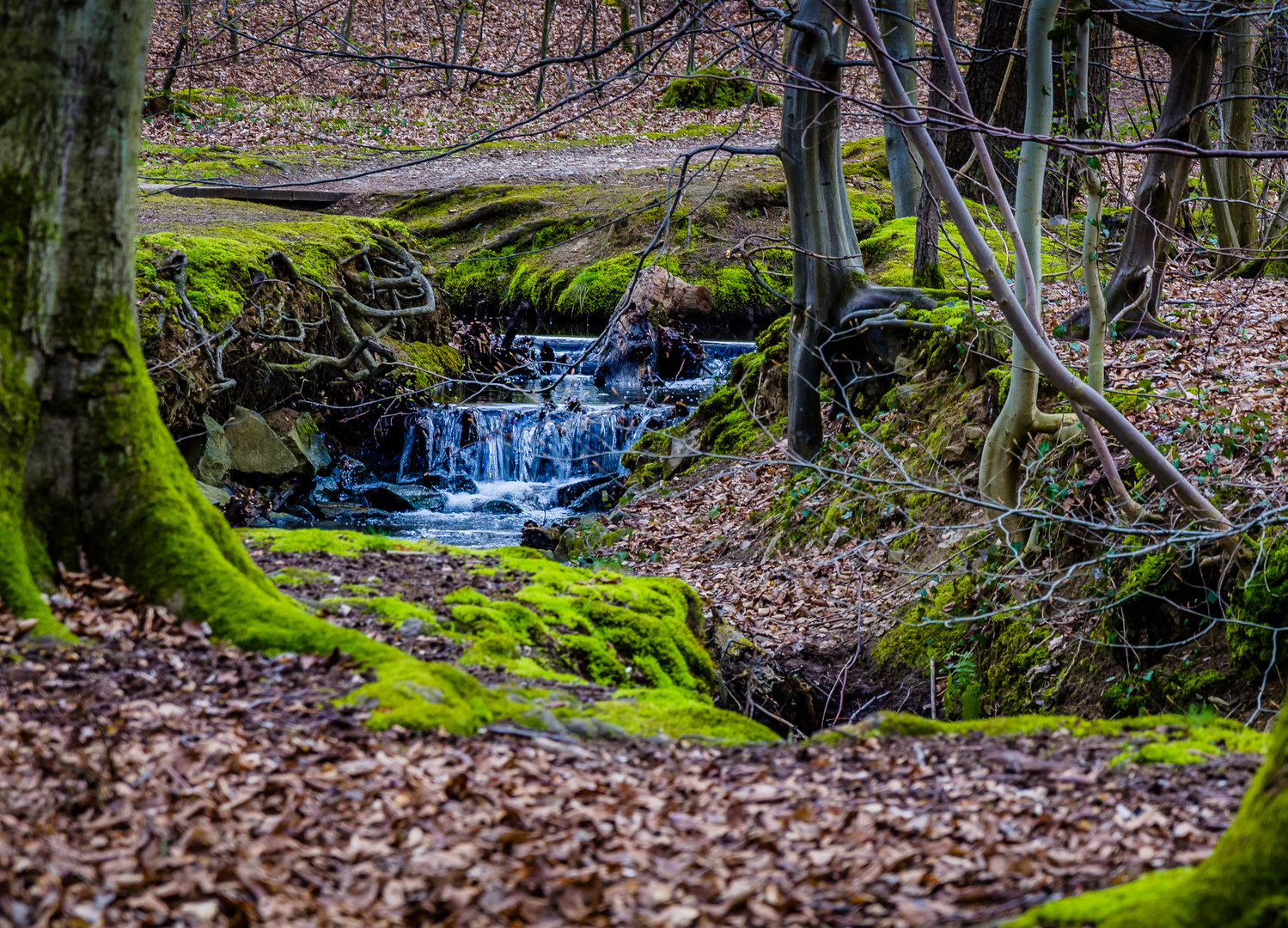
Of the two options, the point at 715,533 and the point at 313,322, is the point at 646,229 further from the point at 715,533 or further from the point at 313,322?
the point at 715,533

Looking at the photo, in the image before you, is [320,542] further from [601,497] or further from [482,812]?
[601,497]

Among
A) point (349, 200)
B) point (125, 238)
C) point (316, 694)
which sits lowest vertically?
point (316, 694)

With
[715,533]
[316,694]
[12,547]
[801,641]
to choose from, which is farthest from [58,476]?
[715,533]

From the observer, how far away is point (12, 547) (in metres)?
3.79

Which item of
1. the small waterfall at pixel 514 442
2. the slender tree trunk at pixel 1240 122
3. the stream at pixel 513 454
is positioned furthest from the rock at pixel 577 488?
the slender tree trunk at pixel 1240 122

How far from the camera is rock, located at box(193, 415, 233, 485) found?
421 inches

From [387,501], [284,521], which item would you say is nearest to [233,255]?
[284,521]

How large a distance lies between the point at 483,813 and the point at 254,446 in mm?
9382

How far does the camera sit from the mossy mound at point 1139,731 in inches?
140

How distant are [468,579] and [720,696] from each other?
1723 mm

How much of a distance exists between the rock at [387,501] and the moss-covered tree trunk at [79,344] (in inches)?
316

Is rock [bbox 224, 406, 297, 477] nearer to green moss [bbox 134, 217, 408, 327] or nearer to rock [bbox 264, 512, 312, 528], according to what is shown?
rock [bbox 264, 512, 312, 528]

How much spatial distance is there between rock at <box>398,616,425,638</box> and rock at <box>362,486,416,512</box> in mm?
7511

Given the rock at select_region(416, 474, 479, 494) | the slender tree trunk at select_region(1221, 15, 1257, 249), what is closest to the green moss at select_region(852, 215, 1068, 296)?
the slender tree trunk at select_region(1221, 15, 1257, 249)
